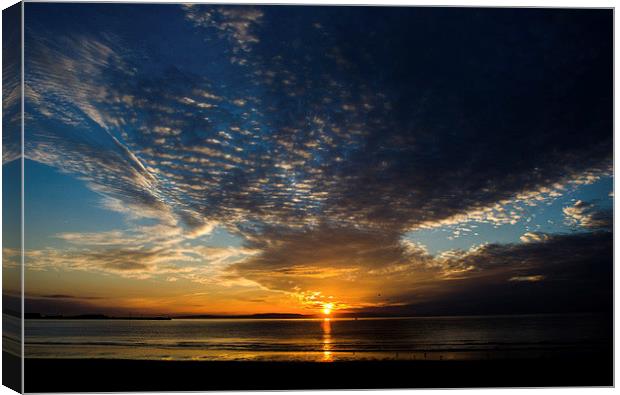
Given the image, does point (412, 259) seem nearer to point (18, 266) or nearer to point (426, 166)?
point (426, 166)

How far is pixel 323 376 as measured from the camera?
6820 millimetres

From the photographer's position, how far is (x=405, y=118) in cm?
699

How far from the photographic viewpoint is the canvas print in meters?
6.56

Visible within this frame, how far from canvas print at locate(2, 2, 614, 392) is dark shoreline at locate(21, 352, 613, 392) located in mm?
24

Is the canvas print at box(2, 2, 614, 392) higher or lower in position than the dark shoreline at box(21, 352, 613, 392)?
higher

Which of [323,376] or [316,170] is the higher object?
[316,170]

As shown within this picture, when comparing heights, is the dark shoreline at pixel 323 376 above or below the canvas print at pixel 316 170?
below

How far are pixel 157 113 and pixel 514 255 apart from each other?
13.2 ft

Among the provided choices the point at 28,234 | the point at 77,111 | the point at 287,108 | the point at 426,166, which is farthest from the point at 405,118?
the point at 28,234

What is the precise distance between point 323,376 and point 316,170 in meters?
2.09

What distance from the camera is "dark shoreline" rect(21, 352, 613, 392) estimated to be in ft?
21.3

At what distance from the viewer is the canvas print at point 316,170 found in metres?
6.56

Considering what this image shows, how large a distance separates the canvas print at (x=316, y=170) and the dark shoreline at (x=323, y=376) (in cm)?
2

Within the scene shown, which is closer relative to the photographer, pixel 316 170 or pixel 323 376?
pixel 323 376
